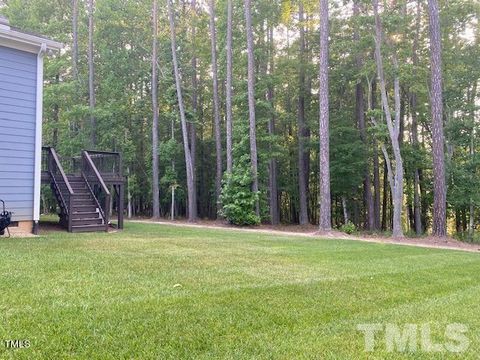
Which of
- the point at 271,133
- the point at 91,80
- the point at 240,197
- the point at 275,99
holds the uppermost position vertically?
the point at 91,80

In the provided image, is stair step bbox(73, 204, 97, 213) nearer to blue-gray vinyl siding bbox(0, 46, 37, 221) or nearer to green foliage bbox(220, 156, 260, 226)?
blue-gray vinyl siding bbox(0, 46, 37, 221)

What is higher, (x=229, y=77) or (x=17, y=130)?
(x=229, y=77)

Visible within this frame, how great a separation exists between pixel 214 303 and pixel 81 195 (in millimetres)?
8455

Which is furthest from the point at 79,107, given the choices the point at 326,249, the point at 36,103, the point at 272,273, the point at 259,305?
the point at 259,305

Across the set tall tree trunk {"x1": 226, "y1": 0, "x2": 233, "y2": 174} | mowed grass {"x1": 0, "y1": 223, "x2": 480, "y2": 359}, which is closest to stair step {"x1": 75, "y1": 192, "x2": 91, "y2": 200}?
mowed grass {"x1": 0, "y1": 223, "x2": 480, "y2": 359}

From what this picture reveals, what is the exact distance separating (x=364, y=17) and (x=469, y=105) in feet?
22.3

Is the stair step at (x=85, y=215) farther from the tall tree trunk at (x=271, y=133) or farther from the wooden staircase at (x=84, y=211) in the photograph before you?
the tall tree trunk at (x=271, y=133)

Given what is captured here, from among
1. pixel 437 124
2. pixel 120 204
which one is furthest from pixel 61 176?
pixel 437 124

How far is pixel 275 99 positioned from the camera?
20406 millimetres

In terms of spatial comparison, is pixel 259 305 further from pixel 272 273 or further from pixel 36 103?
pixel 36 103

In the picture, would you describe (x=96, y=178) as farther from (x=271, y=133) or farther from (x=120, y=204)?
(x=271, y=133)

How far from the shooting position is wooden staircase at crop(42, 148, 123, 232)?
9953 mm

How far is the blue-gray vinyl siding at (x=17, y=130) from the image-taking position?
8.38 m

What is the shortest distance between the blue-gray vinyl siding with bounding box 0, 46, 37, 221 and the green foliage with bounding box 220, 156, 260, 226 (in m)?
7.78
